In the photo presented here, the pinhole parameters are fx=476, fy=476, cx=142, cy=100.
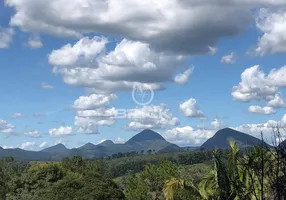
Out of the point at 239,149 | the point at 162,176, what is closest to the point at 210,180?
the point at 239,149

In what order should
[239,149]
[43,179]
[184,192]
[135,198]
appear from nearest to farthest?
[239,149]
[184,192]
[43,179]
[135,198]

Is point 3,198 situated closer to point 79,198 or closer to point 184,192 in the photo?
point 79,198

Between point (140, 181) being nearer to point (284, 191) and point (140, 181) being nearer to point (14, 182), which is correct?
point (14, 182)

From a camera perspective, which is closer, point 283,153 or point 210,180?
point 283,153

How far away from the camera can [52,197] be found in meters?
39.1

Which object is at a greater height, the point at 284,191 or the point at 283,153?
the point at 283,153

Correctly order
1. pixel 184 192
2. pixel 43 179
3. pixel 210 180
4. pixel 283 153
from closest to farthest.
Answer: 1. pixel 283 153
2. pixel 210 180
3. pixel 184 192
4. pixel 43 179

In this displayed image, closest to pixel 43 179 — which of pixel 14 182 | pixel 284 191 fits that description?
pixel 14 182

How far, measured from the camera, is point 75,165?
244 ft

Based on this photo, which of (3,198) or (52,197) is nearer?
(52,197)

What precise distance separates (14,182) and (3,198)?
7.18 meters

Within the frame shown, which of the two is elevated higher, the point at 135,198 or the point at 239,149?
the point at 239,149

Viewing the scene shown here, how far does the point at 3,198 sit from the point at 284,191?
4384cm

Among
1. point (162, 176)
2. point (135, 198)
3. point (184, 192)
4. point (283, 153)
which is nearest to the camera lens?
point (283, 153)
